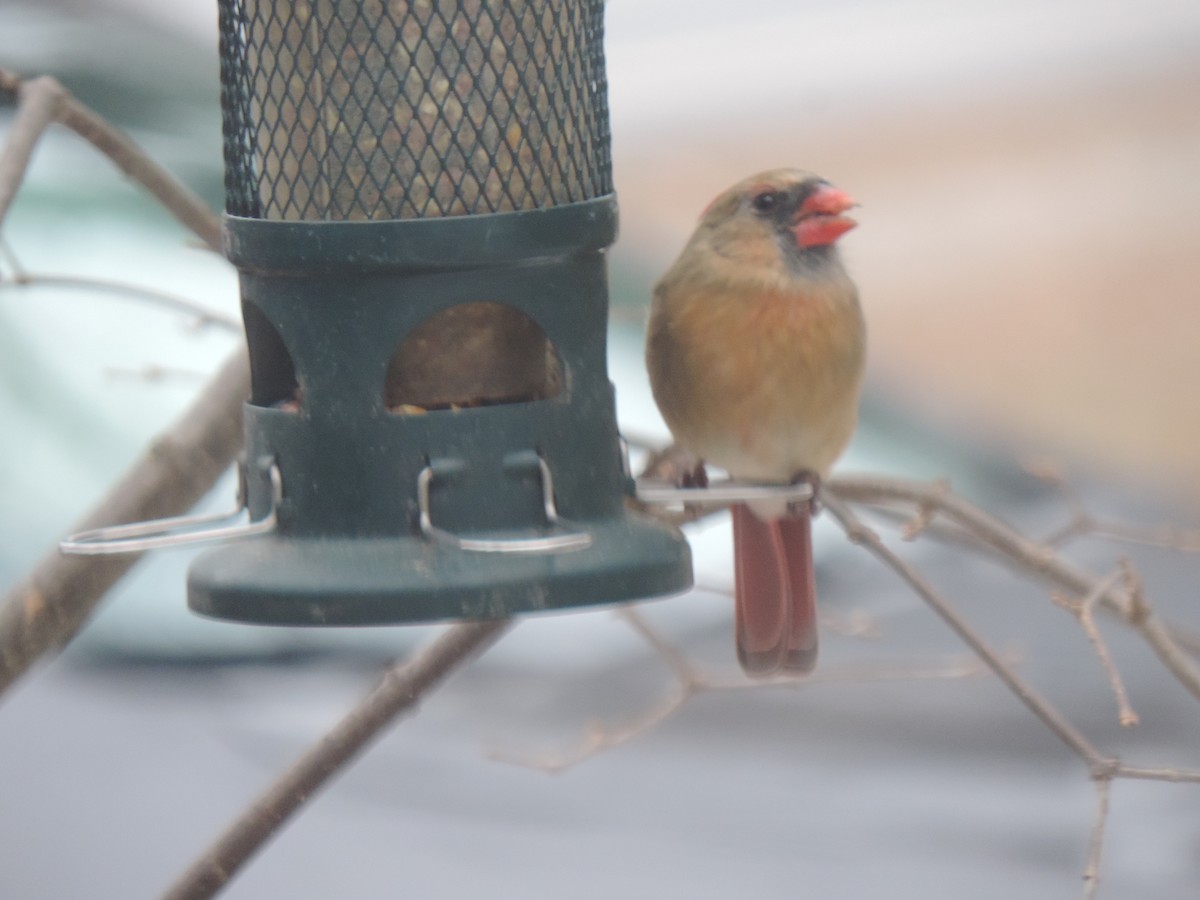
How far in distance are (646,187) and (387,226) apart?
9990 millimetres

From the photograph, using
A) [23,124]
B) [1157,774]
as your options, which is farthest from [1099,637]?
[23,124]

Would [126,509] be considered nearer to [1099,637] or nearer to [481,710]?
[1099,637]

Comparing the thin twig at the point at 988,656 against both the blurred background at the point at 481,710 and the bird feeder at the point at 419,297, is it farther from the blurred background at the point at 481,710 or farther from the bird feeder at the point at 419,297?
the blurred background at the point at 481,710

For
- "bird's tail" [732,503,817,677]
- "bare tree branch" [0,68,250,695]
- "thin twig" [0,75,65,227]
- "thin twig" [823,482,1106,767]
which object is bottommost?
"bird's tail" [732,503,817,677]

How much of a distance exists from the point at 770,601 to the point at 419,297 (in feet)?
4.19

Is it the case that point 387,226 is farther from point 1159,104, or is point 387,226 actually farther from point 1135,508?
point 1159,104

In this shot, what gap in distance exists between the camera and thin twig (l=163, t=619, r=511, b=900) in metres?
2.61

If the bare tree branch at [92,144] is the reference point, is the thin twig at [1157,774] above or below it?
below

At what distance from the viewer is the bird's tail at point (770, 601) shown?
3.41 metres

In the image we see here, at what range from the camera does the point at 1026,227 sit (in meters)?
13.2

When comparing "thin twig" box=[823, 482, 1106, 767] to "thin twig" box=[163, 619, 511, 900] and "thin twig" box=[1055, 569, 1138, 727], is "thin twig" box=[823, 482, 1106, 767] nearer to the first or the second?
"thin twig" box=[1055, 569, 1138, 727]

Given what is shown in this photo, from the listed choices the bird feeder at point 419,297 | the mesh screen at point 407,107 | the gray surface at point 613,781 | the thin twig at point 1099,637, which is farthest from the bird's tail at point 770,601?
the gray surface at point 613,781

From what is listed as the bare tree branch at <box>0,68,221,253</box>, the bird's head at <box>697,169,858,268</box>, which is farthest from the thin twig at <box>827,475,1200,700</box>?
the bare tree branch at <box>0,68,221,253</box>

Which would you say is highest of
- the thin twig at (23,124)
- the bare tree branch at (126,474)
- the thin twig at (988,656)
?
the thin twig at (23,124)
